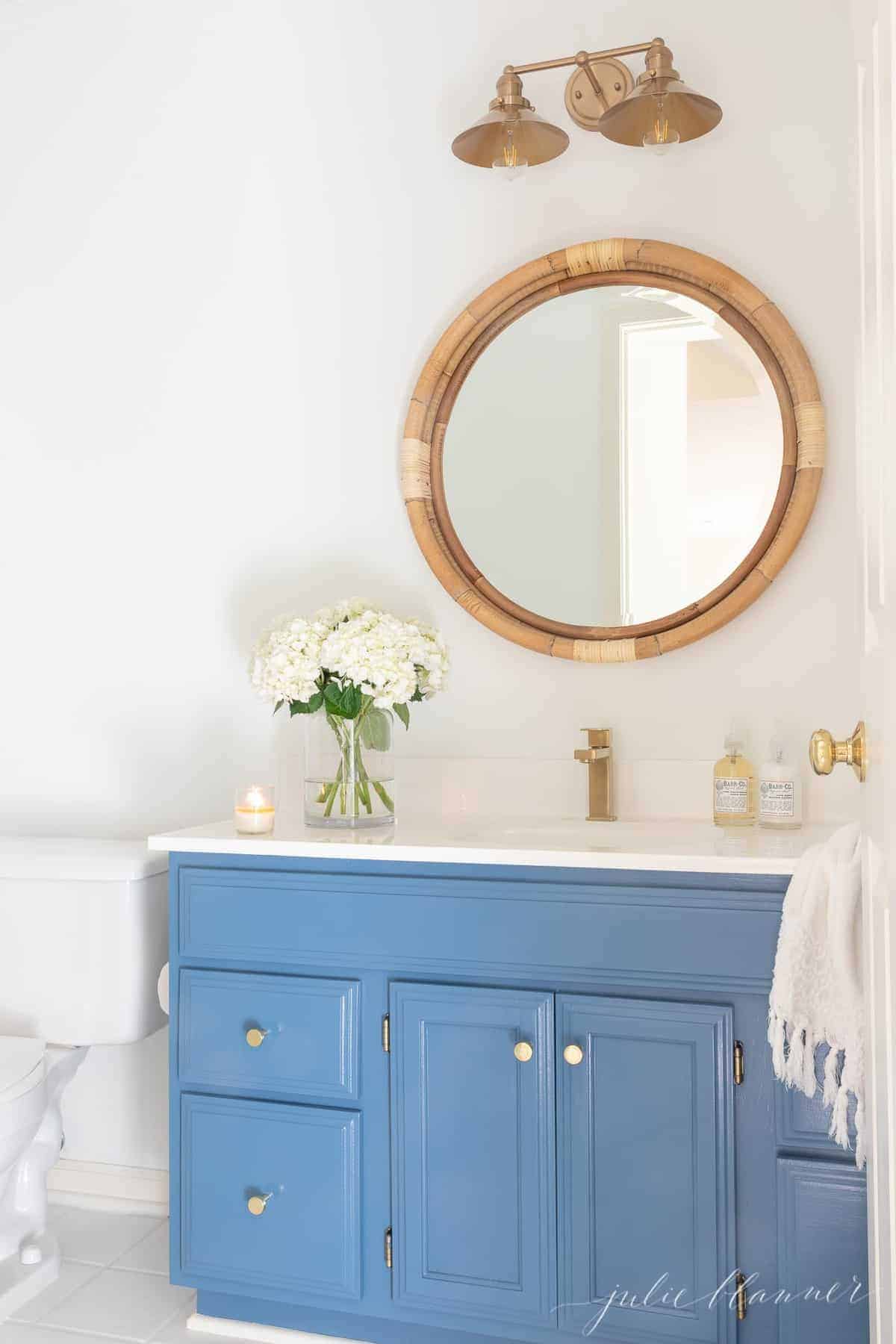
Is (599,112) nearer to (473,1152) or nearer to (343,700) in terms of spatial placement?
(343,700)

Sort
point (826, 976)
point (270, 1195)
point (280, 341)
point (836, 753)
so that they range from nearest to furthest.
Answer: point (836, 753) → point (826, 976) → point (270, 1195) → point (280, 341)

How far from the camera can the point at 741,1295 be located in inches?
60.5

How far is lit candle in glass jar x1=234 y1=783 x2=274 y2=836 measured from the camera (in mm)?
1833

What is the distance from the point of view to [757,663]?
1945 mm

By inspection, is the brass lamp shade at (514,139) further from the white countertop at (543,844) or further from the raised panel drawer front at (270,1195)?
the raised panel drawer front at (270,1195)

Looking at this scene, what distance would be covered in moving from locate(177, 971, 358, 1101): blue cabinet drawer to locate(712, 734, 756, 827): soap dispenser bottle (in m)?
0.65

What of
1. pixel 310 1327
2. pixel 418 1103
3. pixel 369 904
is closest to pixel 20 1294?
pixel 310 1327

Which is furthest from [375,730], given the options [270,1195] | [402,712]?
[270,1195]

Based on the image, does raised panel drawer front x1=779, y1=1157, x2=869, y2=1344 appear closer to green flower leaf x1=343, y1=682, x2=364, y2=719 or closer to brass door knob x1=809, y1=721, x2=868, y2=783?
brass door knob x1=809, y1=721, x2=868, y2=783

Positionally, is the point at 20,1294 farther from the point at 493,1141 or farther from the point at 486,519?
the point at 486,519

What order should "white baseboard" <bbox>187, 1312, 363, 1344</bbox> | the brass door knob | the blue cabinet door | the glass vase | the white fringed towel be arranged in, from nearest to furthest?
the brass door knob, the white fringed towel, the blue cabinet door, "white baseboard" <bbox>187, 1312, 363, 1344</bbox>, the glass vase

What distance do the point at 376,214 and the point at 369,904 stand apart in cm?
132


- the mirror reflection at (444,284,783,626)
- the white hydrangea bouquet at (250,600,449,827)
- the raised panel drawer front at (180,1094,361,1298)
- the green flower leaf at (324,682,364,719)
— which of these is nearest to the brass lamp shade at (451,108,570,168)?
the mirror reflection at (444,284,783,626)

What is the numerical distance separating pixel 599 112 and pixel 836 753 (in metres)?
1.43
